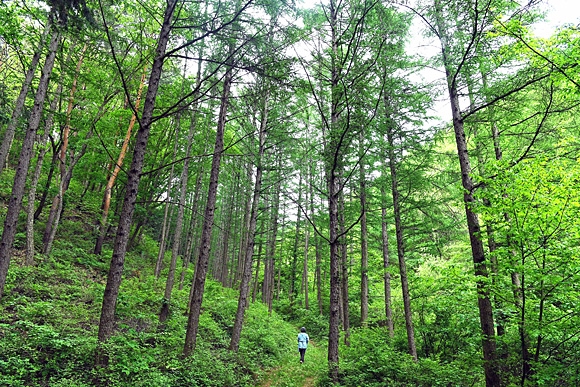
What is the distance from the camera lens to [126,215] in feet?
14.8

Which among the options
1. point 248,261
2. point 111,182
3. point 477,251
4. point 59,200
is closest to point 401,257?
point 477,251

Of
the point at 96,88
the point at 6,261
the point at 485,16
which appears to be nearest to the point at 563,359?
the point at 485,16

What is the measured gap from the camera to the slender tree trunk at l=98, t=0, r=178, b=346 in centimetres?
434

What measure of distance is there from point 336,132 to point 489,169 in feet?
9.43

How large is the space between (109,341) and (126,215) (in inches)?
76.4

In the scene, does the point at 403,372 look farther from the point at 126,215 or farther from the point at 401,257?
the point at 126,215

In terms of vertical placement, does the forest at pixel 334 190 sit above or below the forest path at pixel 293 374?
above

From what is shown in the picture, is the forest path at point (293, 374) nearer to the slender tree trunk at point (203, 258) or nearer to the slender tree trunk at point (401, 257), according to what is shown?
the slender tree trunk at point (203, 258)

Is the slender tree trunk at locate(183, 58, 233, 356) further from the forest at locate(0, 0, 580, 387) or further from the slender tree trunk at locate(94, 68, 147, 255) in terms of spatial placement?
the slender tree trunk at locate(94, 68, 147, 255)

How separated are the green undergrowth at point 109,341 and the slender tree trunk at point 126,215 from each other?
41 centimetres

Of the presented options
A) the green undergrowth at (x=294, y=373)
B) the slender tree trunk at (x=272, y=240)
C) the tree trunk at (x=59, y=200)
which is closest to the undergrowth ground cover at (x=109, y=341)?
the green undergrowth at (x=294, y=373)

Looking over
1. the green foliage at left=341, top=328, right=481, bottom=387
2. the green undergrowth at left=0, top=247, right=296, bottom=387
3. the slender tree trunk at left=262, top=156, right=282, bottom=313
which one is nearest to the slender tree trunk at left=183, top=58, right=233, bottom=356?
the green undergrowth at left=0, top=247, right=296, bottom=387

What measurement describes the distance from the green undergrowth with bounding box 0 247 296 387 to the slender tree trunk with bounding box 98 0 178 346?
41 centimetres

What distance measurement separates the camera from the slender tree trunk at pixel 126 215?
434 centimetres
